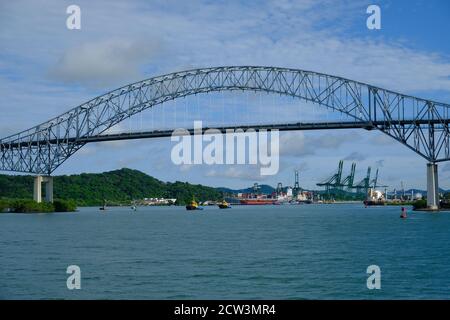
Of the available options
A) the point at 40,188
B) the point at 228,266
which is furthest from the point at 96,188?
the point at 228,266

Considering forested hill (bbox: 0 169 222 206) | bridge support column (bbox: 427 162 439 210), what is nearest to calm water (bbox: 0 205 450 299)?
bridge support column (bbox: 427 162 439 210)

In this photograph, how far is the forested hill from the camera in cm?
13438

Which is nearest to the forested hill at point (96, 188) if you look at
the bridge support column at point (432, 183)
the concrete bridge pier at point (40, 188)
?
the concrete bridge pier at point (40, 188)

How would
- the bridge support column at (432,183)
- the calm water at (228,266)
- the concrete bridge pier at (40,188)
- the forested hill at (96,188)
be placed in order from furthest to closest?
the forested hill at (96,188)
the concrete bridge pier at (40,188)
the bridge support column at (432,183)
the calm water at (228,266)

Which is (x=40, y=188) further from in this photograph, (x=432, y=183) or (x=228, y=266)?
(x=228, y=266)

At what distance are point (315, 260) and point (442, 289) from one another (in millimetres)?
7581

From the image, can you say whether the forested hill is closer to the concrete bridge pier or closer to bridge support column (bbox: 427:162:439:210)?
the concrete bridge pier

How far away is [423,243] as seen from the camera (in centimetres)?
3462

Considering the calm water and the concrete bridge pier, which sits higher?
the concrete bridge pier

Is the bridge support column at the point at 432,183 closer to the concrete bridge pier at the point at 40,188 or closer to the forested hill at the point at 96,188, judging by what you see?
the concrete bridge pier at the point at 40,188

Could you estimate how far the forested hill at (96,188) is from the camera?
441 ft

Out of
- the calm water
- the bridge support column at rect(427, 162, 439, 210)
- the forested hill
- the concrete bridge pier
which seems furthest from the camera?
the forested hill
